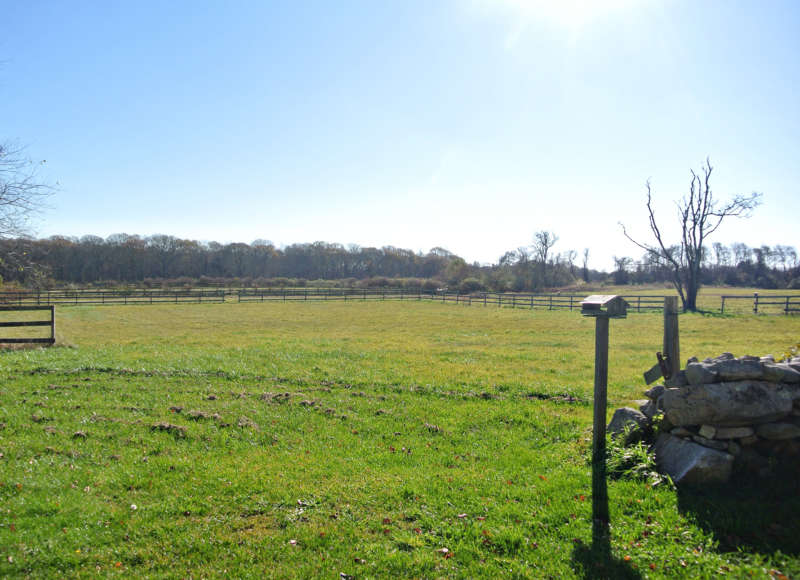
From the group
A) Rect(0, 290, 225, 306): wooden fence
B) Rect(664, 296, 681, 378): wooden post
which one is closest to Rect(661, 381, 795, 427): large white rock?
Rect(664, 296, 681, 378): wooden post

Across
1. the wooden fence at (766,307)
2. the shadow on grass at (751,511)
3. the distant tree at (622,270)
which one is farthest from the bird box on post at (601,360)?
the distant tree at (622,270)

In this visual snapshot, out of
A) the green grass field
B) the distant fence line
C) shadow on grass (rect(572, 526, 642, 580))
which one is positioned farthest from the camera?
the distant fence line

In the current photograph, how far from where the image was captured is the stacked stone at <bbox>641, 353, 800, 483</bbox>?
4.65 meters

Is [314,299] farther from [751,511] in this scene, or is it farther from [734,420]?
[751,511]

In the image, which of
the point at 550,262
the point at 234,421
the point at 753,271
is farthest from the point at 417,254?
the point at 234,421

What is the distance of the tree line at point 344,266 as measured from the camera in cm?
8144

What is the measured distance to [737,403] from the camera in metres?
4.68

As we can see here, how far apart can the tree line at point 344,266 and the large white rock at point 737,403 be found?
205 ft

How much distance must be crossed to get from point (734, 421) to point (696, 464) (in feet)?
2.02

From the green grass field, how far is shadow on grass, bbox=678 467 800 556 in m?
0.02

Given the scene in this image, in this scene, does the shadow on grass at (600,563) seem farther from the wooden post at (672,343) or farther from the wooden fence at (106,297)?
the wooden fence at (106,297)

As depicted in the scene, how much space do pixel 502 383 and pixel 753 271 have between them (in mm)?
116982

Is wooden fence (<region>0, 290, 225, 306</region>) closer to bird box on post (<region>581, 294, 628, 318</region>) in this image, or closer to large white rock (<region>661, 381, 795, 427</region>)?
bird box on post (<region>581, 294, 628, 318</region>)

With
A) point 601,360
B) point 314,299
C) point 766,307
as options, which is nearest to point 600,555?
point 601,360
